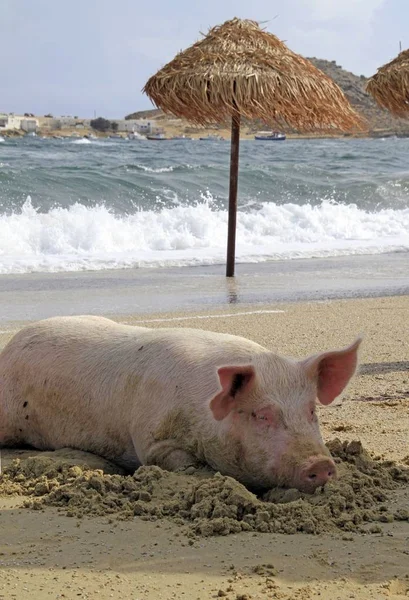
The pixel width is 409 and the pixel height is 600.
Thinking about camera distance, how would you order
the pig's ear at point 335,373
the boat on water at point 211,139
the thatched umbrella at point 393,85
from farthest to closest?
the boat on water at point 211,139 → the thatched umbrella at point 393,85 → the pig's ear at point 335,373

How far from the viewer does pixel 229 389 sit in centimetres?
418

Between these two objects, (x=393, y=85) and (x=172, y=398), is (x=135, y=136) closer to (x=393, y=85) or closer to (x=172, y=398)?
(x=393, y=85)

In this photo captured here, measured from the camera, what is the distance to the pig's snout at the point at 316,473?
13.0ft

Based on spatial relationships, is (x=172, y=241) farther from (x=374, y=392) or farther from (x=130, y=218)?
(x=374, y=392)

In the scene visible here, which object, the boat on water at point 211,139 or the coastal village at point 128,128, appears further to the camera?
the coastal village at point 128,128

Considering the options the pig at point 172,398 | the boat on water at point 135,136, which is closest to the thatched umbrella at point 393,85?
the pig at point 172,398

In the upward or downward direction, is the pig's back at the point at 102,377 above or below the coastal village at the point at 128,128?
below

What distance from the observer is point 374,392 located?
6.40m

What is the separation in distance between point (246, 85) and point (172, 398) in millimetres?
8202

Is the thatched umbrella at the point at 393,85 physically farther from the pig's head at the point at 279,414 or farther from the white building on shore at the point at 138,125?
the white building on shore at the point at 138,125

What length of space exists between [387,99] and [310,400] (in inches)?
340

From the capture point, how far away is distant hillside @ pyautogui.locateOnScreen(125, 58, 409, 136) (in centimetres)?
1517

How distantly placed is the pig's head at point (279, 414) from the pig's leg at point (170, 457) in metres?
0.22

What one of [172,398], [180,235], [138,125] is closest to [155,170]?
[180,235]
